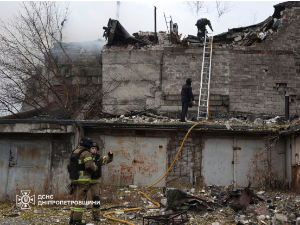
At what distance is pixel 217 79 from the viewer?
14.1m

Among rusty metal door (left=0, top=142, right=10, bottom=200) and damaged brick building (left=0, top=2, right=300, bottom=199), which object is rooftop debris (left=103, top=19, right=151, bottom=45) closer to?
damaged brick building (left=0, top=2, right=300, bottom=199)

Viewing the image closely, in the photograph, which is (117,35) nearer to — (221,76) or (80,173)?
Result: (221,76)

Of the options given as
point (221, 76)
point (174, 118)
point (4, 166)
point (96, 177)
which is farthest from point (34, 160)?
point (221, 76)

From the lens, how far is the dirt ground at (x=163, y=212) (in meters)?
7.31

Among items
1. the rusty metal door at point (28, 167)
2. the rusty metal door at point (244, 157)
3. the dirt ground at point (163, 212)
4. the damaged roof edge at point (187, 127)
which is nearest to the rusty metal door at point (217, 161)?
the rusty metal door at point (244, 157)

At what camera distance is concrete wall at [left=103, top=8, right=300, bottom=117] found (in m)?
14.1

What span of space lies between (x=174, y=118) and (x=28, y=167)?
5.77 metres

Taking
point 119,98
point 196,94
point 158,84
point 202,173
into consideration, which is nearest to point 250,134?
point 202,173

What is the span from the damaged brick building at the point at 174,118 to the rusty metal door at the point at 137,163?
30 millimetres

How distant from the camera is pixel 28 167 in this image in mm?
10234

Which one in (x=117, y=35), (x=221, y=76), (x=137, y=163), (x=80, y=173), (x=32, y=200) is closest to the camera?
(x=80, y=173)

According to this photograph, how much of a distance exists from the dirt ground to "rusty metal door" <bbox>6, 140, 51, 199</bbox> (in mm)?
568

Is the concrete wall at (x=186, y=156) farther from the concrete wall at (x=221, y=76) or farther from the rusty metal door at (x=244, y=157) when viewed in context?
the concrete wall at (x=221, y=76)

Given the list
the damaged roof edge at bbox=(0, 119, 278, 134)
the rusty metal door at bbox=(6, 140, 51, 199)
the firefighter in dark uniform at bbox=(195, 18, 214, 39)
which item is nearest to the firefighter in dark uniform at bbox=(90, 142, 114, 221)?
the rusty metal door at bbox=(6, 140, 51, 199)
